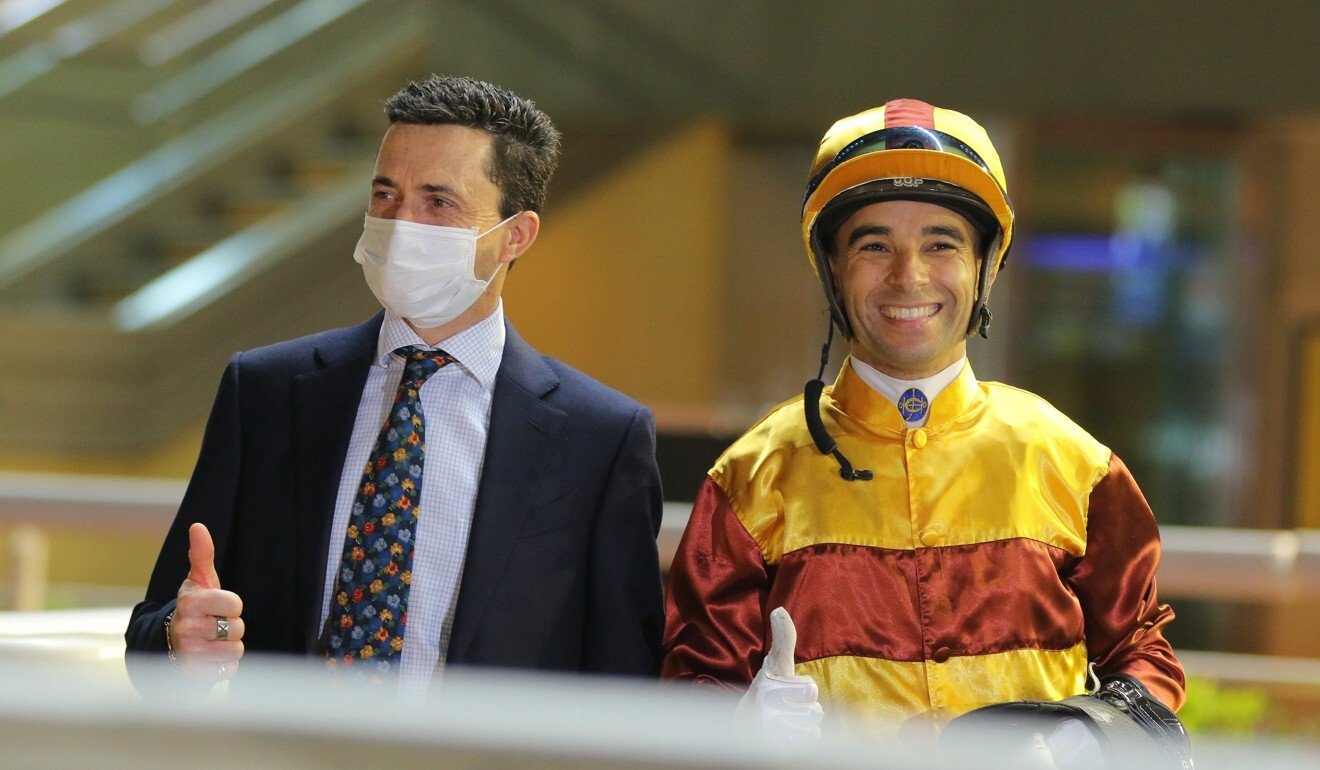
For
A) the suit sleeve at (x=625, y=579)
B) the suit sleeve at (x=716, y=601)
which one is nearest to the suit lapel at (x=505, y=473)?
the suit sleeve at (x=625, y=579)

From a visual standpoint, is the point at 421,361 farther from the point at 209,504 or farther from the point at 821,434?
the point at 821,434

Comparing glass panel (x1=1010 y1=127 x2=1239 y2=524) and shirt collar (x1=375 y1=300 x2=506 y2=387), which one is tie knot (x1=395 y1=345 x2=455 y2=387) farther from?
glass panel (x1=1010 y1=127 x2=1239 y2=524)

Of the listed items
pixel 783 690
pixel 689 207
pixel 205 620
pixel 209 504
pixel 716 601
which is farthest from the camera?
pixel 689 207

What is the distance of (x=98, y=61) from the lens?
7691 millimetres

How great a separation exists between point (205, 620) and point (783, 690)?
2.34 feet

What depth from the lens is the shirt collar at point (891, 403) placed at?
2.02 m

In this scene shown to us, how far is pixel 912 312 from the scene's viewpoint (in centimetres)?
198

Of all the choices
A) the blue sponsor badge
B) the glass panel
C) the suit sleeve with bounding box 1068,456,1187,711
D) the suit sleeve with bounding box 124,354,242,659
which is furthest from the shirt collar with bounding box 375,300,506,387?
the glass panel

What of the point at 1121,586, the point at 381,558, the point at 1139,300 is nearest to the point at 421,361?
the point at 381,558

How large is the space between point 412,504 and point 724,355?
6050 mm

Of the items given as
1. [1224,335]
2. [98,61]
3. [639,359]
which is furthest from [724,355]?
[98,61]

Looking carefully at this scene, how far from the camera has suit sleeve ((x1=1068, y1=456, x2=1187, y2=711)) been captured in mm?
1956

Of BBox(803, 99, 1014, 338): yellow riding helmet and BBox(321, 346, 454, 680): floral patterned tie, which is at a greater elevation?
BBox(803, 99, 1014, 338): yellow riding helmet

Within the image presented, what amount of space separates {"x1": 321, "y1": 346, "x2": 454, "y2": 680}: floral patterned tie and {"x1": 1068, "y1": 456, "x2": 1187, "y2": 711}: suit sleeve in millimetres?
866
